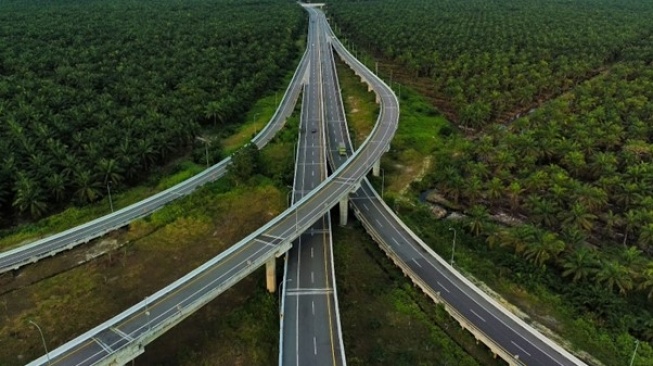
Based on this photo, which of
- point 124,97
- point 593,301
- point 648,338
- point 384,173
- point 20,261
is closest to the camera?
point 648,338

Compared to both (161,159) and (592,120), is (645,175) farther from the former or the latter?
(161,159)

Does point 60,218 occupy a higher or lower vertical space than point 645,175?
lower

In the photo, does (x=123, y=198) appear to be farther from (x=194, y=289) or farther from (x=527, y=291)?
(x=527, y=291)

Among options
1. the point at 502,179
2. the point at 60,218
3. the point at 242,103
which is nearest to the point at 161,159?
the point at 60,218

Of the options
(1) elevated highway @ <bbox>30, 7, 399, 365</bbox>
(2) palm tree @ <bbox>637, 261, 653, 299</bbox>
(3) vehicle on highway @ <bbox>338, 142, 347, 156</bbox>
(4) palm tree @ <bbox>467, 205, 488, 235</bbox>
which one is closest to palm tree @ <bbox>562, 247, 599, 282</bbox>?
(2) palm tree @ <bbox>637, 261, 653, 299</bbox>

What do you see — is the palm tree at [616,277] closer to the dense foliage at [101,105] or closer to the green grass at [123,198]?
the green grass at [123,198]

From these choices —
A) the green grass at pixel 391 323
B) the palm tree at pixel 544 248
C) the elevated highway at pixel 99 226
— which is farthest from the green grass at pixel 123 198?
the palm tree at pixel 544 248

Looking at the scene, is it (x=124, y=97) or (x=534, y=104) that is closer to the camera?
(x=124, y=97)
